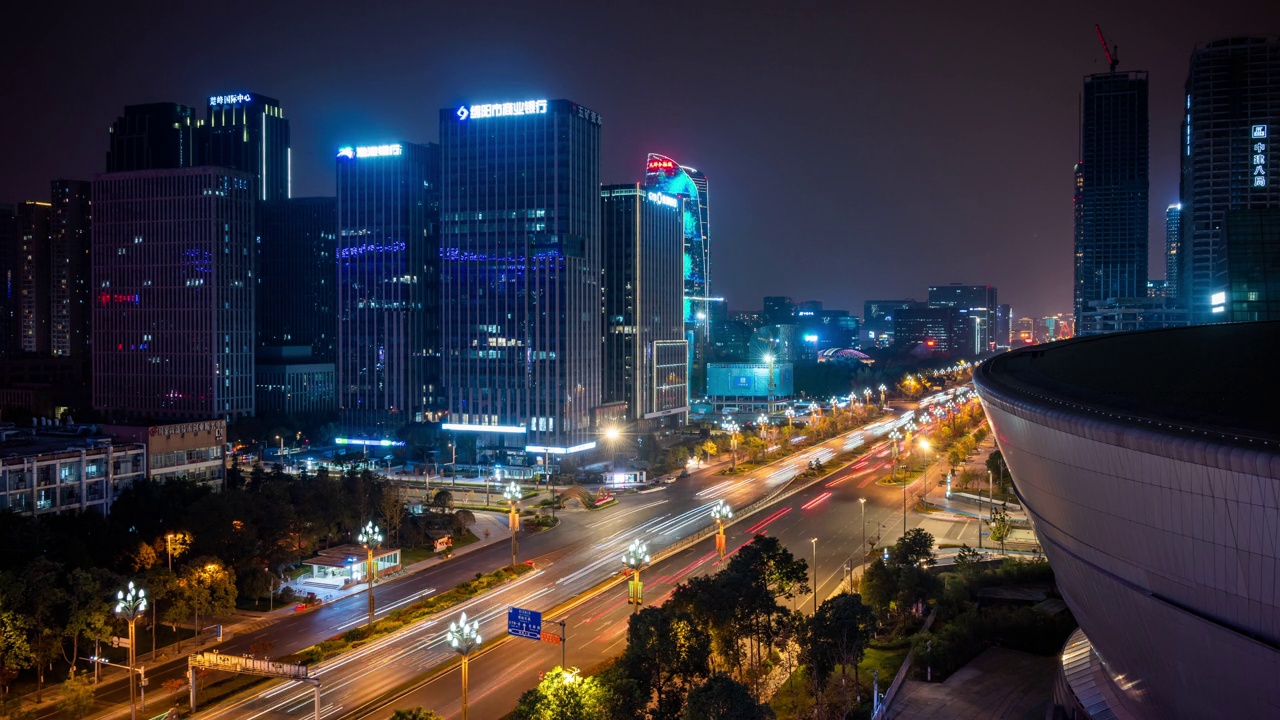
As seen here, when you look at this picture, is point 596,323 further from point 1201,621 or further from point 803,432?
point 1201,621

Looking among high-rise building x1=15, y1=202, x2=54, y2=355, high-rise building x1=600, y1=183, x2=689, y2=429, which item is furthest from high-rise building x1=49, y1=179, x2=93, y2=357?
high-rise building x1=600, y1=183, x2=689, y2=429

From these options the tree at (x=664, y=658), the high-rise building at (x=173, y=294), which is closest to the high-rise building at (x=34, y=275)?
the high-rise building at (x=173, y=294)

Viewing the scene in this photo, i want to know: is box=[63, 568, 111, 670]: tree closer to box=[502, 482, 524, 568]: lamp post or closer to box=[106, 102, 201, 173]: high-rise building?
box=[502, 482, 524, 568]: lamp post

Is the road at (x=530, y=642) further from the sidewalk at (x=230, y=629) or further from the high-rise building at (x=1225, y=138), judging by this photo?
the high-rise building at (x=1225, y=138)

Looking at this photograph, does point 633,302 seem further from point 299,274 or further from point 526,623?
point 526,623

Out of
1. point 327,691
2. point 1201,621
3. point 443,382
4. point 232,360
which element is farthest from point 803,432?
point 1201,621

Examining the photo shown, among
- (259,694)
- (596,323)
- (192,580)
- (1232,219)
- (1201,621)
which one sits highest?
(1232,219)
